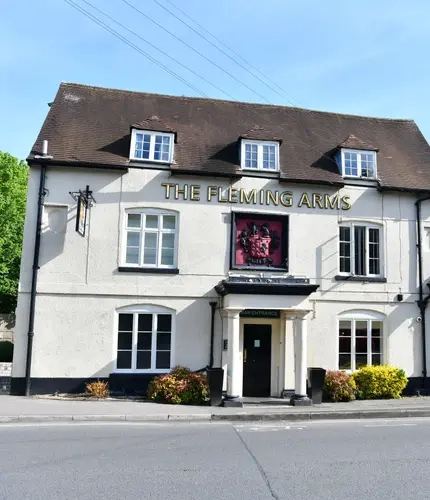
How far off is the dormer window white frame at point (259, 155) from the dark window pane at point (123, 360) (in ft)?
23.5

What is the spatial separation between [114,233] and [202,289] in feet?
10.7

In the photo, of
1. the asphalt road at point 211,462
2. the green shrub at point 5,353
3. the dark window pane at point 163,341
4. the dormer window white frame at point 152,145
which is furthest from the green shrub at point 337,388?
the green shrub at point 5,353

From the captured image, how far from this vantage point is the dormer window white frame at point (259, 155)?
16.3 m

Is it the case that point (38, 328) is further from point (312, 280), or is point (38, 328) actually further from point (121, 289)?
point (312, 280)

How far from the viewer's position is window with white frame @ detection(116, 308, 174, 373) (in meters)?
14.9

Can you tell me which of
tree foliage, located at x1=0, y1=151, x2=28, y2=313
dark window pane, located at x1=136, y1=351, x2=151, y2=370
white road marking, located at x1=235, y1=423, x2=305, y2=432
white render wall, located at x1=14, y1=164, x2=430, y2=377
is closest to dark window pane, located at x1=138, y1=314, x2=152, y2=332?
white render wall, located at x1=14, y1=164, x2=430, y2=377

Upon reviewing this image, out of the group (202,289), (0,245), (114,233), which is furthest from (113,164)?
(0,245)

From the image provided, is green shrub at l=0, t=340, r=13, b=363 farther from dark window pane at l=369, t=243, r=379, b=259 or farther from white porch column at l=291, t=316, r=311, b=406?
dark window pane at l=369, t=243, r=379, b=259

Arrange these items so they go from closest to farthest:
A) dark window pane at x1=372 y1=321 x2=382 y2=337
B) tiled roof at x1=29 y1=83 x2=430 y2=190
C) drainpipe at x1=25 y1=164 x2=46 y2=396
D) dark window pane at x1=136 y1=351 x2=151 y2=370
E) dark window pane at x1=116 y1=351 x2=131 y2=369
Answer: drainpipe at x1=25 y1=164 x2=46 y2=396 → dark window pane at x1=116 y1=351 x2=131 y2=369 → dark window pane at x1=136 y1=351 x2=151 y2=370 → tiled roof at x1=29 y1=83 x2=430 y2=190 → dark window pane at x1=372 y1=321 x2=382 y2=337

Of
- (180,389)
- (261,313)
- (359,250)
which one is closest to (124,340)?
(180,389)

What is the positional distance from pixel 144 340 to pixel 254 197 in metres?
5.79

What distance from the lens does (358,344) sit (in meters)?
16.2

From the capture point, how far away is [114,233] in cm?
1521

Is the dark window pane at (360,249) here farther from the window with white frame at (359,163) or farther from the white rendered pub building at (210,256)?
the window with white frame at (359,163)
